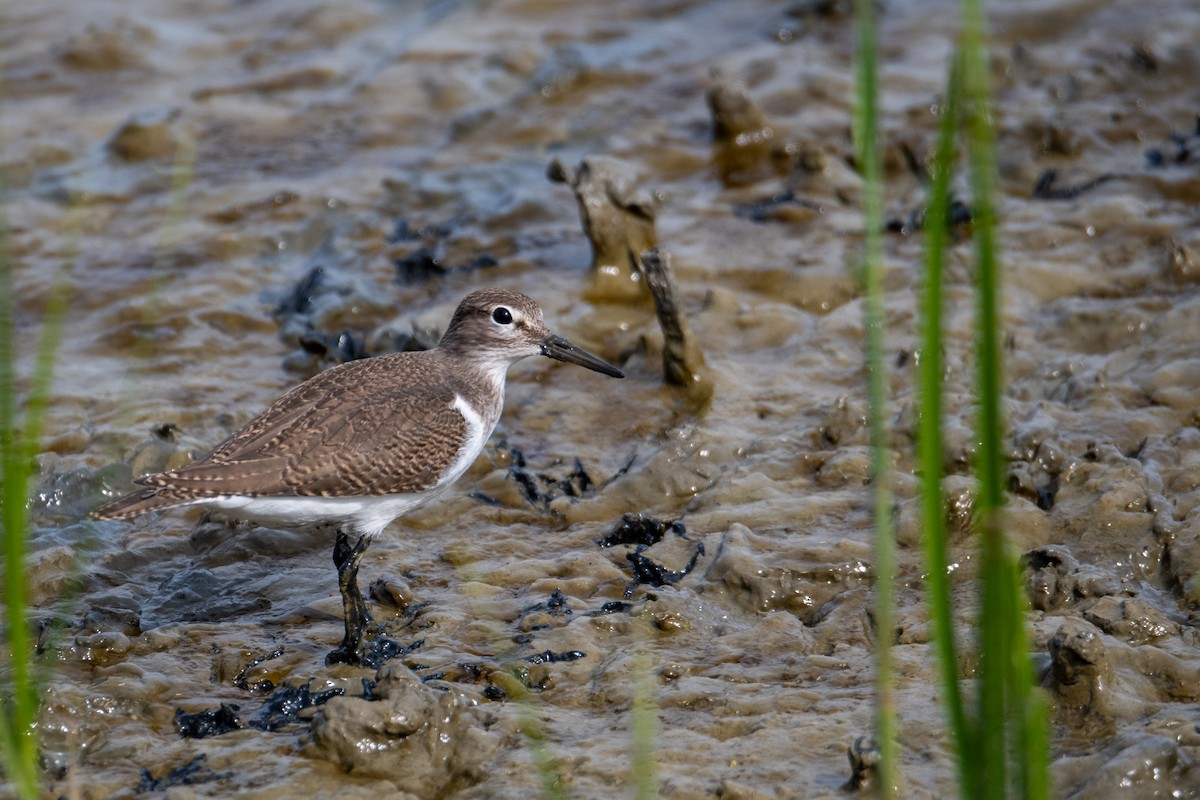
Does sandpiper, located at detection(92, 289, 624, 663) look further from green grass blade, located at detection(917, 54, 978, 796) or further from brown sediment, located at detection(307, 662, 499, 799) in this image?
green grass blade, located at detection(917, 54, 978, 796)

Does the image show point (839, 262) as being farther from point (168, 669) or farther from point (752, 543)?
point (168, 669)

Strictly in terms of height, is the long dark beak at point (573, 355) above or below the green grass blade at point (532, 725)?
above

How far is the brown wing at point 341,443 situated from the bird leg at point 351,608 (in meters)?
0.32

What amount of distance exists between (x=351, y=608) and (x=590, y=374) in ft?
10.1

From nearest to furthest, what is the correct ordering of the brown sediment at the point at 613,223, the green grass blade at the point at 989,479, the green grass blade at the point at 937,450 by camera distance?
1. the green grass blade at the point at 989,479
2. the green grass blade at the point at 937,450
3. the brown sediment at the point at 613,223

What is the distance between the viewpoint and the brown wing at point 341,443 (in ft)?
20.1

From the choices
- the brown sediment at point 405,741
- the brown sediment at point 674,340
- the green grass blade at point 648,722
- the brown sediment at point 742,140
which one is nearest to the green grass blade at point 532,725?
the brown sediment at point 405,741

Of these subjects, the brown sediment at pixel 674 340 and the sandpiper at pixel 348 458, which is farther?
the brown sediment at pixel 674 340

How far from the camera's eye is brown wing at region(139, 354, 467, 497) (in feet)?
20.1

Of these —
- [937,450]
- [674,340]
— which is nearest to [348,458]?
[674,340]

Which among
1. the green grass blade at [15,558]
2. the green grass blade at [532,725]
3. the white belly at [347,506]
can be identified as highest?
the green grass blade at [15,558]

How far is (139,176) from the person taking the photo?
11.2 m

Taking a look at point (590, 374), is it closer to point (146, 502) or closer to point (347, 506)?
point (347, 506)

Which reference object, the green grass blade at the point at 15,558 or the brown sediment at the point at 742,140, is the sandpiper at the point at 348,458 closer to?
the green grass blade at the point at 15,558
